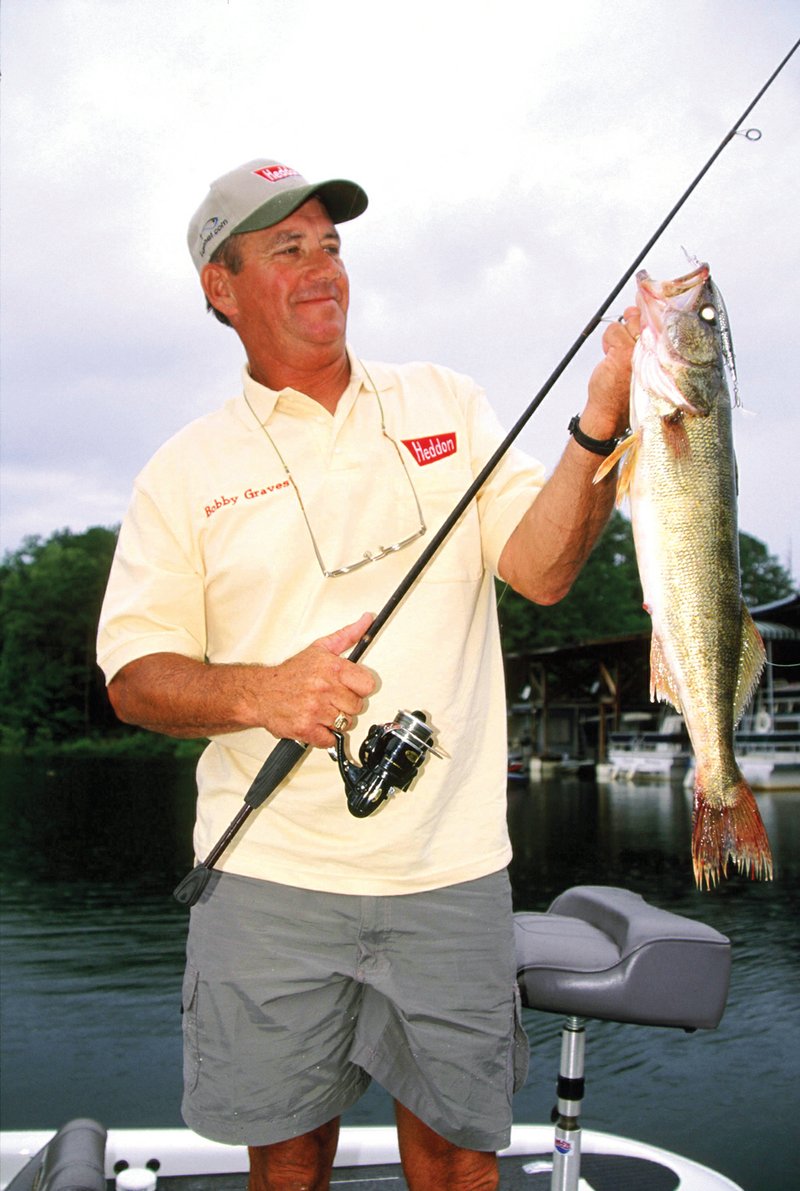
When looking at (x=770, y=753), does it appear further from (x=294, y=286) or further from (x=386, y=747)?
(x=386, y=747)

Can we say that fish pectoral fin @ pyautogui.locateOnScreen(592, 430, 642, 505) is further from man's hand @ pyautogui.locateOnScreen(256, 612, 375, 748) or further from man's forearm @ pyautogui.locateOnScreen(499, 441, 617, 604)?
man's hand @ pyautogui.locateOnScreen(256, 612, 375, 748)

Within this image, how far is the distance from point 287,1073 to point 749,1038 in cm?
815

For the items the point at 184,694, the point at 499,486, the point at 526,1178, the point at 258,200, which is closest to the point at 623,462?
the point at 499,486

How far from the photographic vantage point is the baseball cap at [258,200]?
3223 millimetres

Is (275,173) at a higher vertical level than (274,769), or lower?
higher

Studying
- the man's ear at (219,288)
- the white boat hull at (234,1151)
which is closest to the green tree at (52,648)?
the white boat hull at (234,1151)

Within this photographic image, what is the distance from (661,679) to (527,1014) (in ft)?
29.6

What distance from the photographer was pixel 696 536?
2.38 metres

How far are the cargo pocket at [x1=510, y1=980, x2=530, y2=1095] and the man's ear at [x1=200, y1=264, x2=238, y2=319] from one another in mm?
2171

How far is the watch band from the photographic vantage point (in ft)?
8.25

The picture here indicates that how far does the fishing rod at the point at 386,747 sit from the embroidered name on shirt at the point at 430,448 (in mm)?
180

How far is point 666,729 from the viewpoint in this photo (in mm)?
45000

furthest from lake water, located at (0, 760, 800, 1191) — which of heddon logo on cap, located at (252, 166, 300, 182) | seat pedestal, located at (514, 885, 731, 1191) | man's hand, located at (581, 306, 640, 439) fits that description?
heddon logo on cap, located at (252, 166, 300, 182)

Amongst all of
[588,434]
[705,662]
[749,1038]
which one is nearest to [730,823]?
[705,662]
